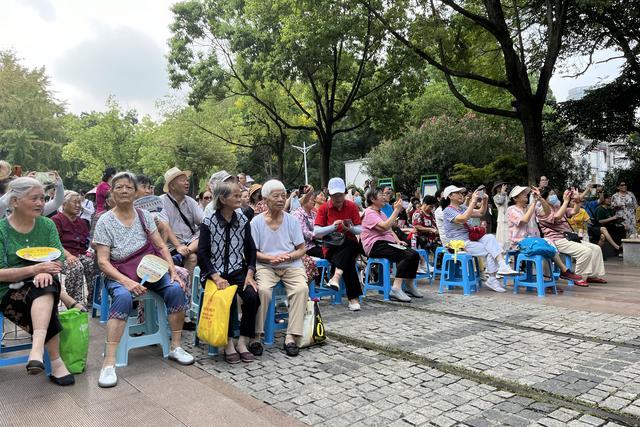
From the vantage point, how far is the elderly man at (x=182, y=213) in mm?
5719

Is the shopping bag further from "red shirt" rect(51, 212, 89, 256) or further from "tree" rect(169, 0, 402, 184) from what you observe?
"tree" rect(169, 0, 402, 184)

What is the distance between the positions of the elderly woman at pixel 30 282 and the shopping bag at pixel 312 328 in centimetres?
197

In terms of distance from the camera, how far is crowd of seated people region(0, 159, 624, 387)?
12.8 ft

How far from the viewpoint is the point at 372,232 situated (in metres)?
6.96

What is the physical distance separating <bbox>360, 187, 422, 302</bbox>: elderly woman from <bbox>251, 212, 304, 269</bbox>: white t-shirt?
1.99 meters

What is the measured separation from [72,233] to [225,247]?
2861 mm

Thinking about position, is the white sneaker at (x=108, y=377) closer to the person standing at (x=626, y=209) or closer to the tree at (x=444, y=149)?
the person standing at (x=626, y=209)

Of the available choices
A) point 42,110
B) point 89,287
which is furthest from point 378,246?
point 42,110

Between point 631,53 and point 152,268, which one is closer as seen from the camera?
point 152,268

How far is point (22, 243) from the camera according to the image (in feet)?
13.0

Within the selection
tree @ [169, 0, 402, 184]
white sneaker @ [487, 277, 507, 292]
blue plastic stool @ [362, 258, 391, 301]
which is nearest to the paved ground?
blue plastic stool @ [362, 258, 391, 301]

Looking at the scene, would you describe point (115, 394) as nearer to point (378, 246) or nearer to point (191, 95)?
point (378, 246)

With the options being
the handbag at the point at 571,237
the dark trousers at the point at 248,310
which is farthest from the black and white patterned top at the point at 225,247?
the handbag at the point at 571,237

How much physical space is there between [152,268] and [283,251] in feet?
4.42
